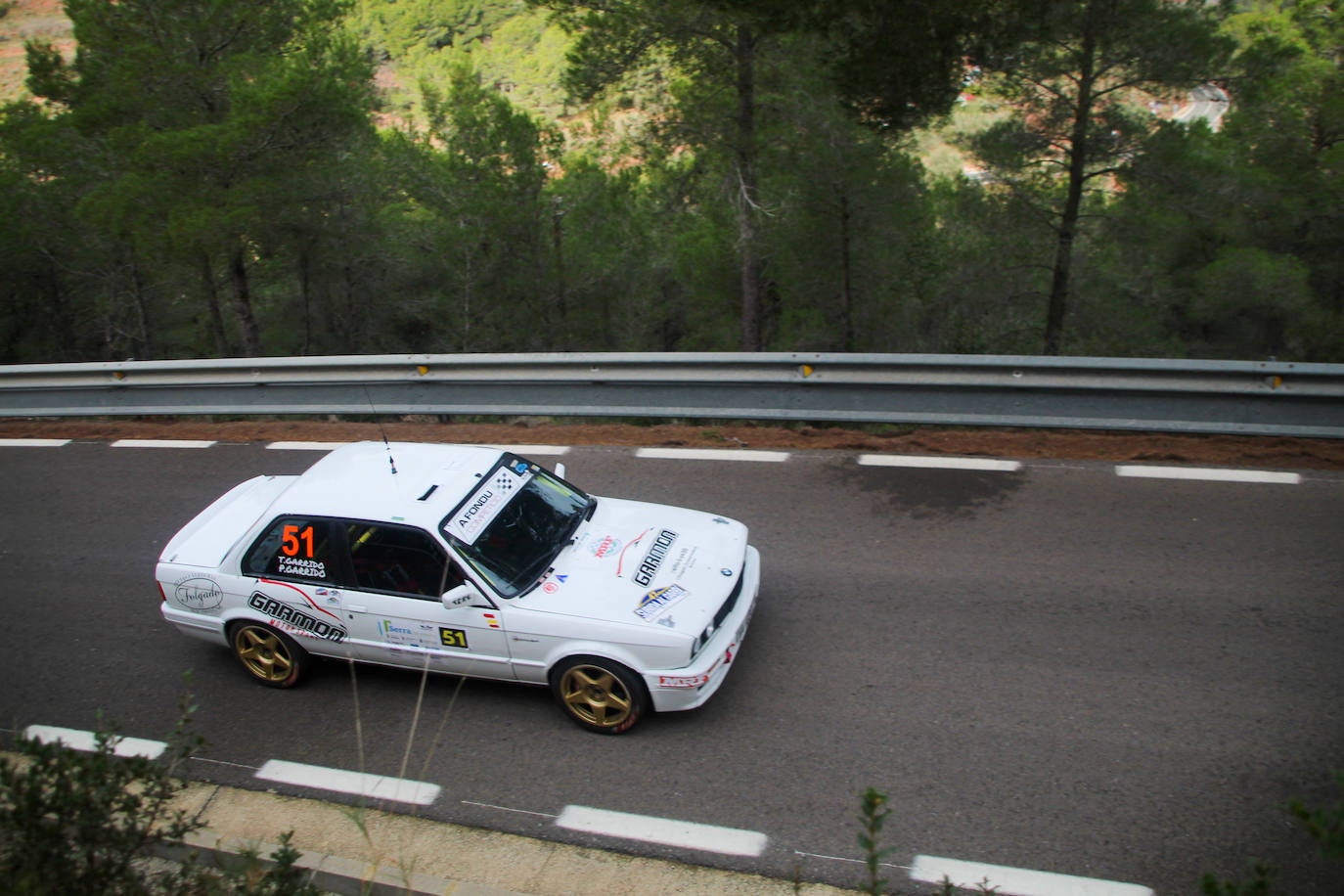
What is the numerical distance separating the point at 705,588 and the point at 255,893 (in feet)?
9.38

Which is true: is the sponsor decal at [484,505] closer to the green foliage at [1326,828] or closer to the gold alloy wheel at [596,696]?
the gold alloy wheel at [596,696]

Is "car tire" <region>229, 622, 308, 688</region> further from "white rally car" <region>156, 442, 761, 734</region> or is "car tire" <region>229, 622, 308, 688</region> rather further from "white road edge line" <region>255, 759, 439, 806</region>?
"white road edge line" <region>255, 759, 439, 806</region>

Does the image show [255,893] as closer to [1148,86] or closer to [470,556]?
[470,556]

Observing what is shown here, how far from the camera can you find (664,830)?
457 centimetres

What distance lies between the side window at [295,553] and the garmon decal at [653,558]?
1.92 metres

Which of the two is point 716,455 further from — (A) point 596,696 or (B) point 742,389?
(A) point 596,696

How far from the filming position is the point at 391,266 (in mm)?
24953

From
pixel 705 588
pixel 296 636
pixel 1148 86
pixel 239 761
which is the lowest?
pixel 239 761

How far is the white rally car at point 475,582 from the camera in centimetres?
516

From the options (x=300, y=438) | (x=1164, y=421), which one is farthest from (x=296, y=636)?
(x=1164, y=421)

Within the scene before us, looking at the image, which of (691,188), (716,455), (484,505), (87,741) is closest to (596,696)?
(484,505)

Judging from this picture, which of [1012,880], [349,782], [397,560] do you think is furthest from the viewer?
[397,560]

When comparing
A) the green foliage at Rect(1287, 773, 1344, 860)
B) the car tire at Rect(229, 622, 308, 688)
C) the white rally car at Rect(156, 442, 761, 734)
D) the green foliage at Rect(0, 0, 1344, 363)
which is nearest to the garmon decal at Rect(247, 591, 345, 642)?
the white rally car at Rect(156, 442, 761, 734)

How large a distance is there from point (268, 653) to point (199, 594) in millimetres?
610
